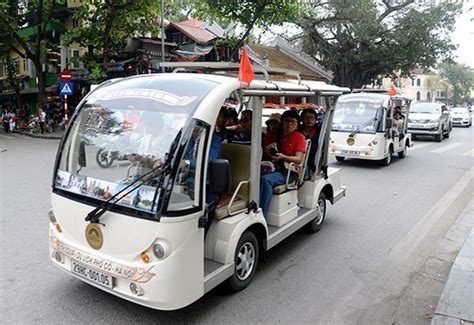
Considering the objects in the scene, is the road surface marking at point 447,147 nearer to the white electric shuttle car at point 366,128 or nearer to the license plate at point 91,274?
the white electric shuttle car at point 366,128

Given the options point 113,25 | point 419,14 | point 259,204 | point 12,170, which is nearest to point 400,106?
point 259,204

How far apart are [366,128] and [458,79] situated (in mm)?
75299

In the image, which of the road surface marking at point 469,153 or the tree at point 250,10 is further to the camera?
the tree at point 250,10

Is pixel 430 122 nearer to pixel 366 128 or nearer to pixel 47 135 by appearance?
pixel 366 128

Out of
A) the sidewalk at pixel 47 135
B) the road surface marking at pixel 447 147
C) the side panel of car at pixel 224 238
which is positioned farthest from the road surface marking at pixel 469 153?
the sidewalk at pixel 47 135

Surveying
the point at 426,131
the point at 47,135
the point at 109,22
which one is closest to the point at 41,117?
the point at 47,135

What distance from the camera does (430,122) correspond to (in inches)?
723

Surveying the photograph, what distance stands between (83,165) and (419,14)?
27.4 meters

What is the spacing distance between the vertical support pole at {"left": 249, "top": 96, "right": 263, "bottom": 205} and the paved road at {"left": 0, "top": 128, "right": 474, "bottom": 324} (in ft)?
3.22

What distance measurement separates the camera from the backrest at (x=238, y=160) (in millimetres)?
4586

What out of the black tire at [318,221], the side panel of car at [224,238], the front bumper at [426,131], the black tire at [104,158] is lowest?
the black tire at [318,221]

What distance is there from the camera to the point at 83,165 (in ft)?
12.3

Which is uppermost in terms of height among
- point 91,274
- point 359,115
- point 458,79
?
point 458,79

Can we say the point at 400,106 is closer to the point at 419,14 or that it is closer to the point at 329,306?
the point at 329,306
